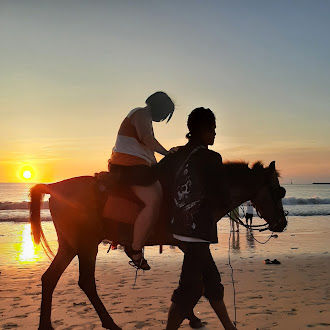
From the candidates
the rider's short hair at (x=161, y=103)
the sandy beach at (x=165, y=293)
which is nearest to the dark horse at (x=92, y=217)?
the sandy beach at (x=165, y=293)

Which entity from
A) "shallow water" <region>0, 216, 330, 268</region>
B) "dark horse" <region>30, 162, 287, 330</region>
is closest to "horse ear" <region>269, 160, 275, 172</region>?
"dark horse" <region>30, 162, 287, 330</region>

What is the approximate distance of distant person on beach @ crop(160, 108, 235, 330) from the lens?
4117 millimetres

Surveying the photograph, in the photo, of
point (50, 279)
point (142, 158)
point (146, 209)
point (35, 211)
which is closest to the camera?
point (146, 209)

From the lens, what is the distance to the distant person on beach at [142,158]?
517 centimetres

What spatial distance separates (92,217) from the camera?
18.7 feet

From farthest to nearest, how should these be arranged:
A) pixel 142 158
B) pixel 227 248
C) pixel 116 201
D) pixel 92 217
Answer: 1. pixel 227 248
2. pixel 92 217
3. pixel 116 201
4. pixel 142 158

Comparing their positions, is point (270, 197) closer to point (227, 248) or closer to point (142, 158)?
point (142, 158)

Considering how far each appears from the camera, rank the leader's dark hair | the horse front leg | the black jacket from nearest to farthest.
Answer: the black jacket < the leader's dark hair < the horse front leg

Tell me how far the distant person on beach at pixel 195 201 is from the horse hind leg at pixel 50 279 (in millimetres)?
2219

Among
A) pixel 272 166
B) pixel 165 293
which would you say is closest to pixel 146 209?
pixel 272 166

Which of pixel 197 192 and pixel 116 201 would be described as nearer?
pixel 197 192

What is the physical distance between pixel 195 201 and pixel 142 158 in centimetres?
144

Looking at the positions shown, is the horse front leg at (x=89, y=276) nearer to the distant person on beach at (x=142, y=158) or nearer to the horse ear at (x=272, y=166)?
the distant person on beach at (x=142, y=158)

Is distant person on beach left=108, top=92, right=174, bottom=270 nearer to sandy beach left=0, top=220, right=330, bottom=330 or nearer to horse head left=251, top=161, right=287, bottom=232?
horse head left=251, top=161, right=287, bottom=232
